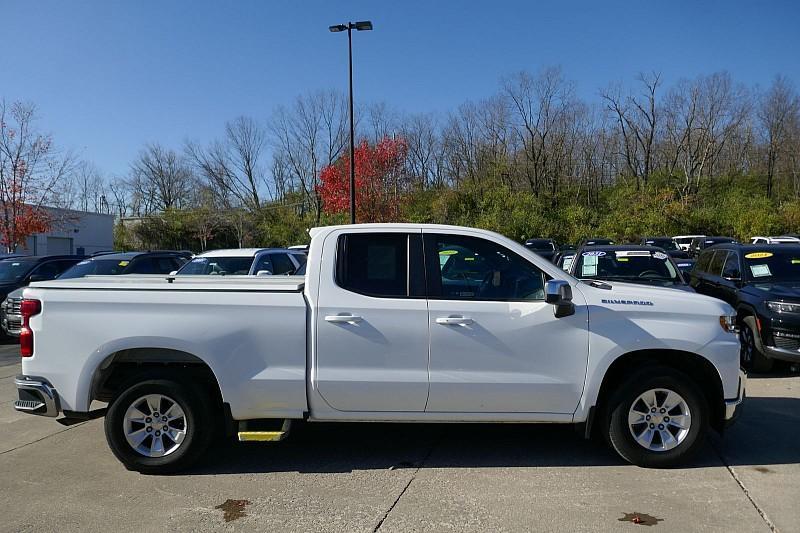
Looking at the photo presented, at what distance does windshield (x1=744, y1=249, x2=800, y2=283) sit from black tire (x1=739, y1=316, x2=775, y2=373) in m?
0.90

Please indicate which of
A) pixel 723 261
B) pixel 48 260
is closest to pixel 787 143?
pixel 723 261

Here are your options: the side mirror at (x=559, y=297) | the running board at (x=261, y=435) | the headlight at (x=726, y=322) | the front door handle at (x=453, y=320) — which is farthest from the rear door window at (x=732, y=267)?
the running board at (x=261, y=435)

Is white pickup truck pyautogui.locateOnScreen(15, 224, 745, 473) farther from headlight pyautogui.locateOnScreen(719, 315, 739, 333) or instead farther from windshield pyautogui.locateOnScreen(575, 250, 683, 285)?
windshield pyautogui.locateOnScreen(575, 250, 683, 285)

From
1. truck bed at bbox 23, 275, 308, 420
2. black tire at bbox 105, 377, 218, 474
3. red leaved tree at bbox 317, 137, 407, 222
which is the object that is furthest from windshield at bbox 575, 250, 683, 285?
red leaved tree at bbox 317, 137, 407, 222

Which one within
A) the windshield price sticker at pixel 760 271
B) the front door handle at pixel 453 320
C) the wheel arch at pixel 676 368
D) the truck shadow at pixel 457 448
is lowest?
the truck shadow at pixel 457 448

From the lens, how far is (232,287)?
471 cm

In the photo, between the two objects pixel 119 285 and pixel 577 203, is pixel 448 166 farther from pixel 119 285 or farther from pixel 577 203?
pixel 119 285

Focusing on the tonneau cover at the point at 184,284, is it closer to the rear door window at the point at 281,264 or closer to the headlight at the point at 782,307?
the headlight at the point at 782,307

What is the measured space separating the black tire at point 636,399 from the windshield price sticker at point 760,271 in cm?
523

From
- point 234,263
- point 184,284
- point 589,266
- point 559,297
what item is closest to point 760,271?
point 589,266

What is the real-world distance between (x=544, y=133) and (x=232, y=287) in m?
48.4

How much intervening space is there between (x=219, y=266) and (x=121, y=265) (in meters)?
2.61

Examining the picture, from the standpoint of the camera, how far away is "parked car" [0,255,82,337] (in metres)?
11.4

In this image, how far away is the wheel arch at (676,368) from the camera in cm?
475
